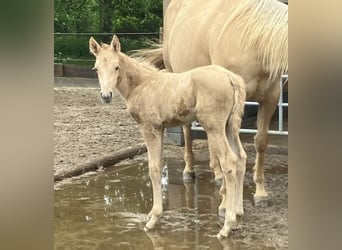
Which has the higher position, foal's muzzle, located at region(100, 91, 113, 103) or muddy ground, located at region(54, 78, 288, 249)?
foal's muzzle, located at region(100, 91, 113, 103)

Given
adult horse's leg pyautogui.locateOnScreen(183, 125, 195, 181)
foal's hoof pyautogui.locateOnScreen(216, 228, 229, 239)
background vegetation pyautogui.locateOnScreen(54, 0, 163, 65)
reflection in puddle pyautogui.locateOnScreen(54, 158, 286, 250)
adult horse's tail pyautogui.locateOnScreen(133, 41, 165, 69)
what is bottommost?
reflection in puddle pyautogui.locateOnScreen(54, 158, 286, 250)

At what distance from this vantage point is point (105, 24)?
469cm

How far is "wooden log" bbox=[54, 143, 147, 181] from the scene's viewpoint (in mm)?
3977

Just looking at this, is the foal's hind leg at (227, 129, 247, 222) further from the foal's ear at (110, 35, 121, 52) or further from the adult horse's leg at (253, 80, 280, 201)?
the foal's ear at (110, 35, 121, 52)

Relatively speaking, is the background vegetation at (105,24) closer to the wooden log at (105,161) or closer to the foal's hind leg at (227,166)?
the wooden log at (105,161)

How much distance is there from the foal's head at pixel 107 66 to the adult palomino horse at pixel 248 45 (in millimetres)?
639

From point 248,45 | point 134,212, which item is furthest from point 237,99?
point 134,212

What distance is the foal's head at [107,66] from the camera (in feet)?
8.60

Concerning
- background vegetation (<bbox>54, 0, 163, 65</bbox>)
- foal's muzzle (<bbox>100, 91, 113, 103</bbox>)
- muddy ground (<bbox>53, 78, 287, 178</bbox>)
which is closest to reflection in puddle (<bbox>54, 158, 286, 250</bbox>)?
muddy ground (<bbox>53, 78, 287, 178</bbox>)

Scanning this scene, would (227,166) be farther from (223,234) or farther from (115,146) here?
(115,146)

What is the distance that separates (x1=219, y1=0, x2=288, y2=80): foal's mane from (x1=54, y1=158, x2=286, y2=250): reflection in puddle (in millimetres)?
813

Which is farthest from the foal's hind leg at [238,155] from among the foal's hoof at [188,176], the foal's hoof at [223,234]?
the foal's hoof at [188,176]

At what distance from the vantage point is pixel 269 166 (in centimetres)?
413
